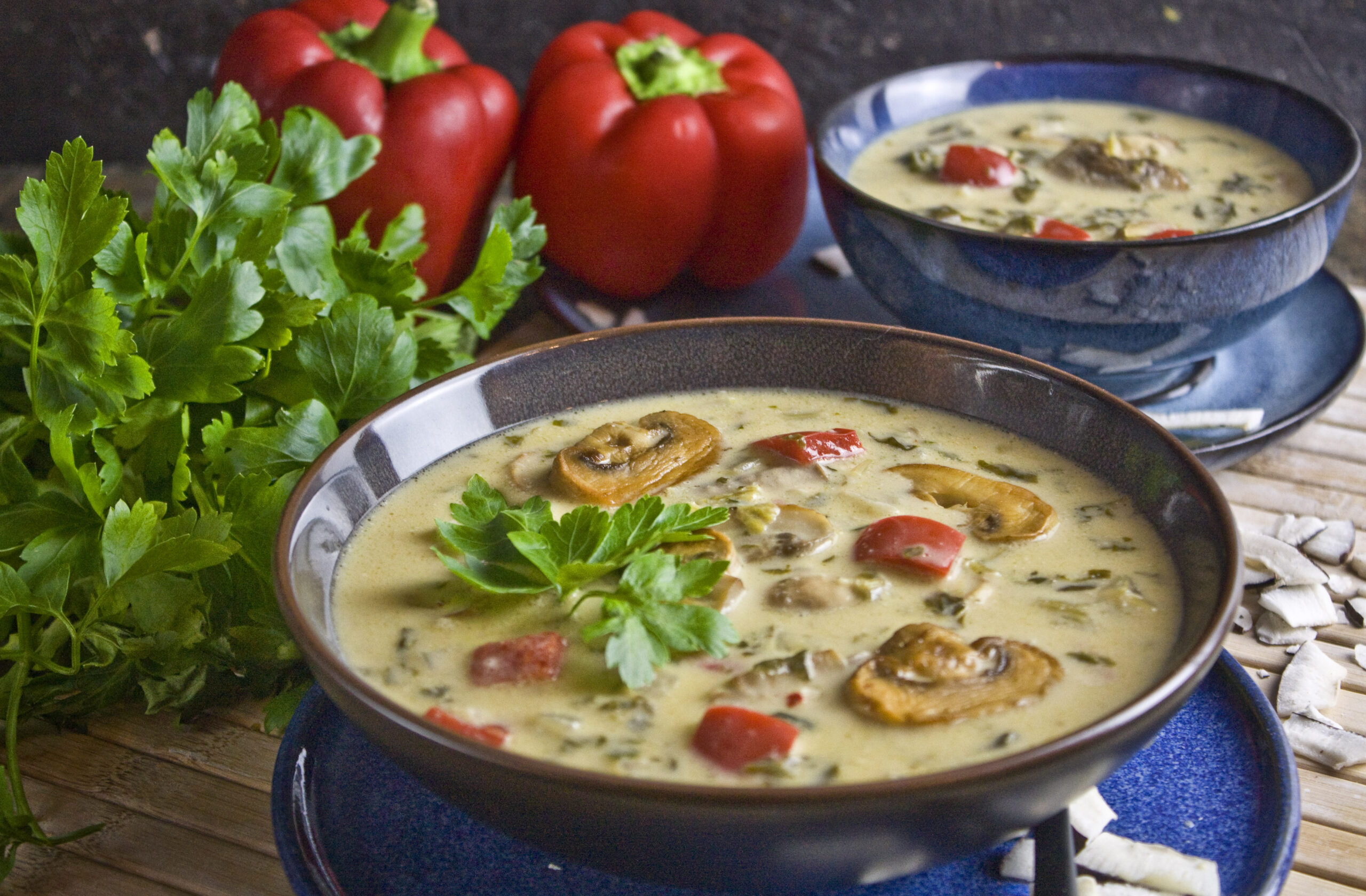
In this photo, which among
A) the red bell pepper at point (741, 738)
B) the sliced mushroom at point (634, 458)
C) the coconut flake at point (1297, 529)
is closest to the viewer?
the red bell pepper at point (741, 738)

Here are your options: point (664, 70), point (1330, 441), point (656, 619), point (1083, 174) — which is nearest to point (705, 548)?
point (656, 619)

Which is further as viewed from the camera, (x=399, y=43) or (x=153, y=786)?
(x=399, y=43)

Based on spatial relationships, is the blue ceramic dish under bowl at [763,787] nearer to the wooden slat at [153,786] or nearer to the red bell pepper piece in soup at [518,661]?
the red bell pepper piece in soup at [518,661]

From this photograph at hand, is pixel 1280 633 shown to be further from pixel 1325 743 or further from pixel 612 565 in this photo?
pixel 612 565

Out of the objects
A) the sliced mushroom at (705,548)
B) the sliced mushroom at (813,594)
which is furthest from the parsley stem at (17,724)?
the sliced mushroom at (813,594)

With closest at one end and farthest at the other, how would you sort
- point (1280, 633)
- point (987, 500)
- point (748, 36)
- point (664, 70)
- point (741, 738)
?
point (741, 738) → point (987, 500) → point (1280, 633) → point (664, 70) → point (748, 36)

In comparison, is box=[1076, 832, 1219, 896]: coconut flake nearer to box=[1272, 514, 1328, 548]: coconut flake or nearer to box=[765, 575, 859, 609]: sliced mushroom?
box=[765, 575, 859, 609]: sliced mushroom
